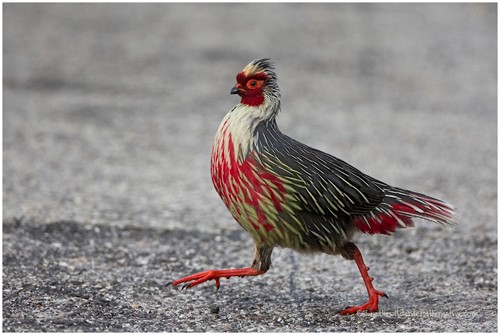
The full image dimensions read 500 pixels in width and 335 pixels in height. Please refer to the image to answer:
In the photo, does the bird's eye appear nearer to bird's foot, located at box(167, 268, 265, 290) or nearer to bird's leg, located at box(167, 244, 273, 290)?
bird's leg, located at box(167, 244, 273, 290)

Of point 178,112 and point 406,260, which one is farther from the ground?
point 178,112

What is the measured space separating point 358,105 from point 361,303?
670 centimetres

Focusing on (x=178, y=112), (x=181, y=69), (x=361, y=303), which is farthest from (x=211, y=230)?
(x=181, y=69)

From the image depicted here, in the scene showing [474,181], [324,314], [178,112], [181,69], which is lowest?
[324,314]

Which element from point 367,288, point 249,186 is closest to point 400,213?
point 367,288

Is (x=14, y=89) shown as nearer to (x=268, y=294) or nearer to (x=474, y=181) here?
(x=474, y=181)

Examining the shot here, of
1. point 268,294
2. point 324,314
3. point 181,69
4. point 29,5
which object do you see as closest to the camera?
point 324,314

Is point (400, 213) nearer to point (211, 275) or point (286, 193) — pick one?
point (286, 193)

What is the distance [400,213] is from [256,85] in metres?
1.12

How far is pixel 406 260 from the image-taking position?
620 cm

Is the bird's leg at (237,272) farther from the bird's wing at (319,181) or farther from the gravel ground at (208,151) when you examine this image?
the bird's wing at (319,181)

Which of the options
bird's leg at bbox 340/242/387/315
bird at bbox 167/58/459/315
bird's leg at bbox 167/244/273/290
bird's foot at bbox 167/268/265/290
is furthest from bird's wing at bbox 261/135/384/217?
bird's foot at bbox 167/268/265/290

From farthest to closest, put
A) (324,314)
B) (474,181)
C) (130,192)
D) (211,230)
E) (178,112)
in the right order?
(178,112) < (474,181) < (130,192) < (211,230) < (324,314)

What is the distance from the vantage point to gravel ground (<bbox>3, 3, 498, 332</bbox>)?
5.00 meters
